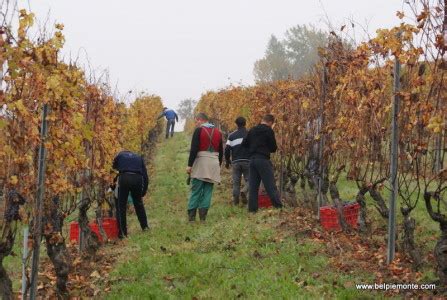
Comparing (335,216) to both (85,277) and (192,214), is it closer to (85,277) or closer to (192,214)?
(192,214)

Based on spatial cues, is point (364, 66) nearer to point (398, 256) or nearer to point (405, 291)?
point (398, 256)

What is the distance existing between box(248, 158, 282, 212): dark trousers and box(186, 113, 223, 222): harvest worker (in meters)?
0.65

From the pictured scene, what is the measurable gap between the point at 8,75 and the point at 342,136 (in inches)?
191

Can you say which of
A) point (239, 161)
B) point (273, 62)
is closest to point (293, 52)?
point (273, 62)

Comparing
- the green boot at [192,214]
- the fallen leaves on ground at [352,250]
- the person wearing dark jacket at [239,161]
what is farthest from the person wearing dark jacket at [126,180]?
the person wearing dark jacket at [239,161]

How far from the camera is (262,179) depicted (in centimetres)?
939

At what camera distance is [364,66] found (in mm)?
6789

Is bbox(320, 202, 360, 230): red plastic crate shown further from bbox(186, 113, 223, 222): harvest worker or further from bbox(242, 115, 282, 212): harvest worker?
bbox(186, 113, 223, 222): harvest worker

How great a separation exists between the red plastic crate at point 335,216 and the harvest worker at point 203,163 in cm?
220

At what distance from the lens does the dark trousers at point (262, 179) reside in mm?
9312

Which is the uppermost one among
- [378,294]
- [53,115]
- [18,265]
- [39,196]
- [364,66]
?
[364,66]

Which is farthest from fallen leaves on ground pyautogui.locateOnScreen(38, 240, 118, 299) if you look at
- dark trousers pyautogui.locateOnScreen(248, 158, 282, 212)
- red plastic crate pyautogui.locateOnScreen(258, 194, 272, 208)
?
red plastic crate pyautogui.locateOnScreen(258, 194, 272, 208)

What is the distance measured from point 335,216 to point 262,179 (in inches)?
71.8

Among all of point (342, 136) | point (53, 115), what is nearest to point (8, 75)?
point (53, 115)
